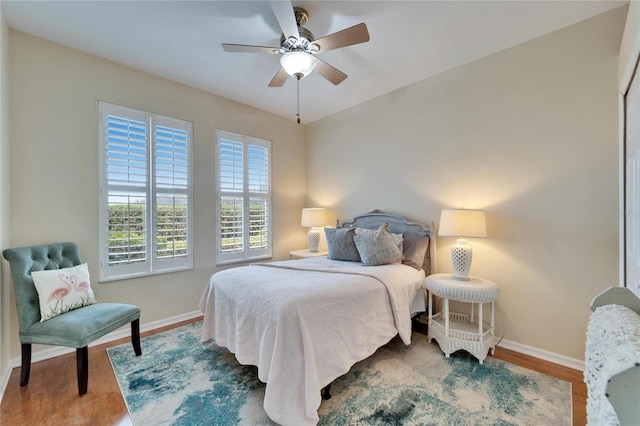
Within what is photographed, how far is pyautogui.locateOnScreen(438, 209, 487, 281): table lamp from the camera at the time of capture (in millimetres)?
2463

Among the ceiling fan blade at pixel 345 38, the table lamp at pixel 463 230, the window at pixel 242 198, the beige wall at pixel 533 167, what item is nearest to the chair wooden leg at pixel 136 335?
the window at pixel 242 198

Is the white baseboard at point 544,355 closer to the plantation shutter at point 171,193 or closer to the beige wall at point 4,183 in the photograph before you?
the plantation shutter at point 171,193

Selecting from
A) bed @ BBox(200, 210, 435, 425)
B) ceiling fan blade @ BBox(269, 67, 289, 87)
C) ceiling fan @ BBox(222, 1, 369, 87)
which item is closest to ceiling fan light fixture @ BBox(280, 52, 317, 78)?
ceiling fan @ BBox(222, 1, 369, 87)

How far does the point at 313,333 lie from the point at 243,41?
257cm

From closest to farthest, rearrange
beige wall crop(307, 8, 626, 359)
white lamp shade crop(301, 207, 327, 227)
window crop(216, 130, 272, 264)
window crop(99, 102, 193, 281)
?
beige wall crop(307, 8, 626, 359)
window crop(99, 102, 193, 281)
window crop(216, 130, 272, 264)
white lamp shade crop(301, 207, 327, 227)

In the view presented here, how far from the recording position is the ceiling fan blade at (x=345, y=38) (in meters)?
1.80

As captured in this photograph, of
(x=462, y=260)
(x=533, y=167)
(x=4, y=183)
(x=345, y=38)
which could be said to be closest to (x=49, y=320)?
(x=4, y=183)

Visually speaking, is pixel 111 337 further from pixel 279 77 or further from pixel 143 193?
pixel 279 77

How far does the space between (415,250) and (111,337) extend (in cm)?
335

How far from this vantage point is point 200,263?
3461 millimetres

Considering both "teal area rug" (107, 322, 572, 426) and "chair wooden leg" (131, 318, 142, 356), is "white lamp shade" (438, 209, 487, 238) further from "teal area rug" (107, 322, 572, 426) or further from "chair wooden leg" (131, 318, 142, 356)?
"chair wooden leg" (131, 318, 142, 356)

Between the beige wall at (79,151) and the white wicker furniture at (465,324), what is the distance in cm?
278

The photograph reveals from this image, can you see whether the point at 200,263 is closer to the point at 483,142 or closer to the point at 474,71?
the point at 483,142

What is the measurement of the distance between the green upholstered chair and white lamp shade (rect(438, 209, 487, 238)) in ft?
9.80
